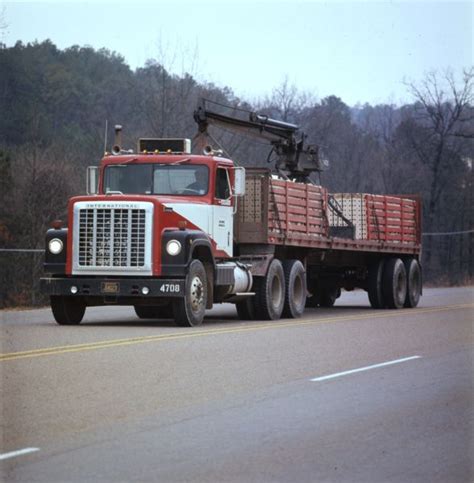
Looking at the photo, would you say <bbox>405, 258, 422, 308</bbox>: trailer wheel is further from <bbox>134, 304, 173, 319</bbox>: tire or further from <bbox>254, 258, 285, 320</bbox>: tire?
<bbox>134, 304, 173, 319</bbox>: tire

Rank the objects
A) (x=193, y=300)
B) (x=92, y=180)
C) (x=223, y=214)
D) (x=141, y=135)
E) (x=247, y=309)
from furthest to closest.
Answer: (x=141, y=135) < (x=247, y=309) < (x=223, y=214) < (x=92, y=180) < (x=193, y=300)

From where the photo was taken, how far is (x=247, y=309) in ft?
75.1

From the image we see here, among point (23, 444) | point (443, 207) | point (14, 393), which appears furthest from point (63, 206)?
point (443, 207)

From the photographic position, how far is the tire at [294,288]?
23.6 m

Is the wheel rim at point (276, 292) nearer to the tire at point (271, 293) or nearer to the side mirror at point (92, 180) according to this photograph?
the tire at point (271, 293)

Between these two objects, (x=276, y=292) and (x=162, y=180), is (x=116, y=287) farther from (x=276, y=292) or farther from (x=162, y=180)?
(x=276, y=292)

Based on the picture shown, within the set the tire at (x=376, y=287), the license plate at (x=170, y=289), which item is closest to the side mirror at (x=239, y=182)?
the license plate at (x=170, y=289)

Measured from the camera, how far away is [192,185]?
21.5 m

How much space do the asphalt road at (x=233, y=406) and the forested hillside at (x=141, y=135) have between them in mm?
12075

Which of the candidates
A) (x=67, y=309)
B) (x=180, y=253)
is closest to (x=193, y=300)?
(x=180, y=253)

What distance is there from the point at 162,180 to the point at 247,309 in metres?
3.09

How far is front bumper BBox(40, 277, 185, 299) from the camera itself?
1925 cm

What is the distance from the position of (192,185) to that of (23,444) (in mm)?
13089

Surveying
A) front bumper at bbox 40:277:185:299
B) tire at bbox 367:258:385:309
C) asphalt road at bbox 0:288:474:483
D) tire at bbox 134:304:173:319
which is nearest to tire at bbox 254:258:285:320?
tire at bbox 134:304:173:319
